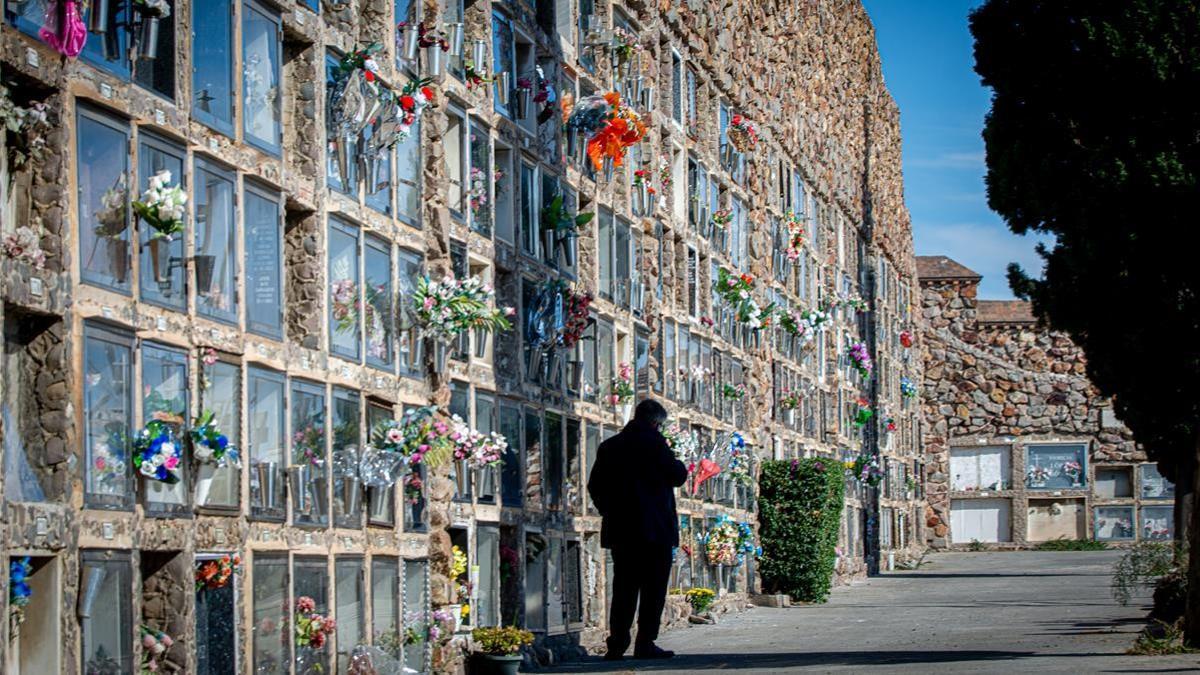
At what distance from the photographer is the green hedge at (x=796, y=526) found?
22.7 metres

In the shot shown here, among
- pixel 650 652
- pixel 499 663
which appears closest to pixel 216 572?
pixel 499 663

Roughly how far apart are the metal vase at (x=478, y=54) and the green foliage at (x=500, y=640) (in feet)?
12.3

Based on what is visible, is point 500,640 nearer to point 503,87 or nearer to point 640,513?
point 640,513

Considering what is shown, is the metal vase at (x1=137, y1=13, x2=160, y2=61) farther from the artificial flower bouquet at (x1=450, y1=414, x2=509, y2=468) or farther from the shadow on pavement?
the shadow on pavement

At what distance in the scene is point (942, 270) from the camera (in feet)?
152

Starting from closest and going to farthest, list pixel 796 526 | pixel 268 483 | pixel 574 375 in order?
pixel 268 483
pixel 574 375
pixel 796 526

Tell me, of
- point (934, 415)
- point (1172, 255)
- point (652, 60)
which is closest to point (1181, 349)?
point (1172, 255)

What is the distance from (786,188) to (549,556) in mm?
12642

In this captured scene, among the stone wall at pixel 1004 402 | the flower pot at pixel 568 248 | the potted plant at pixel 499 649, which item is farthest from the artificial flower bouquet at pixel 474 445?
the stone wall at pixel 1004 402

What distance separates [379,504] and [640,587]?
5.76ft

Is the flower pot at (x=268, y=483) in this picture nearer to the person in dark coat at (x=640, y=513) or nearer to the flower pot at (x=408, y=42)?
the person in dark coat at (x=640, y=513)

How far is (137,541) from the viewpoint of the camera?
826 cm

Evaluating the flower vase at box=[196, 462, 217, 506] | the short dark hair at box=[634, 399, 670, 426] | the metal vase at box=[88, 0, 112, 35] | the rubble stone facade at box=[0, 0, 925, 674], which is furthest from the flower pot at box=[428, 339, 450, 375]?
the metal vase at box=[88, 0, 112, 35]

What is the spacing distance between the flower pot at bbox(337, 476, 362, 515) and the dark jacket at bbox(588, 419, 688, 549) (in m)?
1.70
